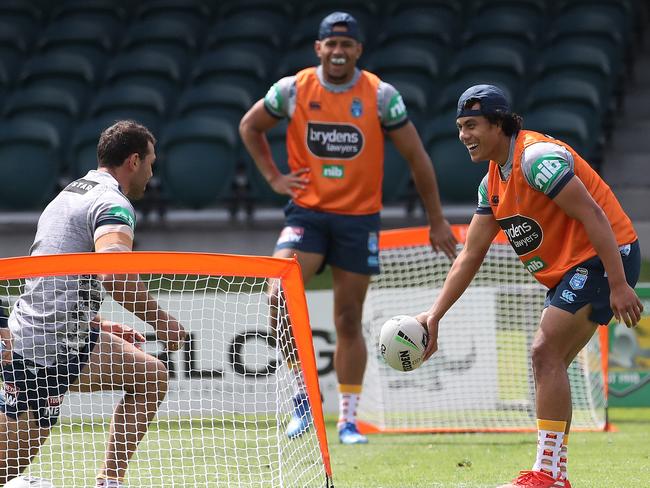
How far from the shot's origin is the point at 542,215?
206 inches

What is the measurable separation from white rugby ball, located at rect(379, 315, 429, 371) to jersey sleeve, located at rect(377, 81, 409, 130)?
2217mm

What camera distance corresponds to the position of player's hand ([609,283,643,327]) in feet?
16.2

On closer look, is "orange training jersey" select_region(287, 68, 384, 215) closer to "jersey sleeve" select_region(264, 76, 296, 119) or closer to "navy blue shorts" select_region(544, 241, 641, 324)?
"jersey sleeve" select_region(264, 76, 296, 119)

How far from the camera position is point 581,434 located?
26.1 feet

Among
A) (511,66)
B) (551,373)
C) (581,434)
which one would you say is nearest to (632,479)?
(551,373)

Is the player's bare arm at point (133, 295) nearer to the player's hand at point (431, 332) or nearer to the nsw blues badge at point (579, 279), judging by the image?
the player's hand at point (431, 332)

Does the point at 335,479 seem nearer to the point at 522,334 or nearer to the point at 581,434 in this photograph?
the point at 581,434

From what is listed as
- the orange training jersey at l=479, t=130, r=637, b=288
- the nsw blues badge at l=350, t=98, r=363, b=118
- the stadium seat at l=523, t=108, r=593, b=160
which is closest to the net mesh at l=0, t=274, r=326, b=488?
the orange training jersey at l=479, t=130, r=637, b=288

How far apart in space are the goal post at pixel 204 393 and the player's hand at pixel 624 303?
1.23 meters

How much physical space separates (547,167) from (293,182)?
111 inches

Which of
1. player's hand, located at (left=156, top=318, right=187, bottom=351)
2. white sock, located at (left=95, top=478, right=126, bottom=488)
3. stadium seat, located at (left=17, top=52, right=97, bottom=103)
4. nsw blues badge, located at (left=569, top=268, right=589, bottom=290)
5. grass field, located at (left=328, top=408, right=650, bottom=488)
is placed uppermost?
stadium seat, located at (left=17, top=52, right=97, bottom=103)

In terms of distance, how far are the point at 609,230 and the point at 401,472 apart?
1.96 m

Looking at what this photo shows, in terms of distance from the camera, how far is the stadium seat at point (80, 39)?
1578 cm

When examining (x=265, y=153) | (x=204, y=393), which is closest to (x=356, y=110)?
(x=265, y=153)
